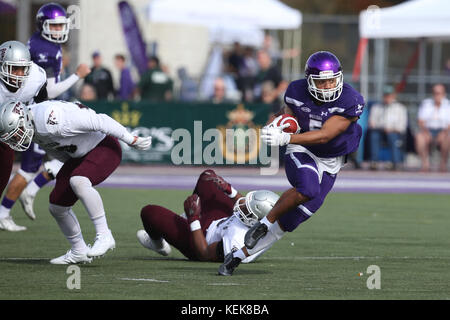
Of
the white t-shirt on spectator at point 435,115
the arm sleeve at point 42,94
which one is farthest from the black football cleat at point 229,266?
the white t-shirt on spectator at point 435,115

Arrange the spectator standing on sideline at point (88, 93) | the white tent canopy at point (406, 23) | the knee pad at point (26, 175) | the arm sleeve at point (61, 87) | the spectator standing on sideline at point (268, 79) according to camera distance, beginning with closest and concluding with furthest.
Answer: the arm sleeve at point (61, 87) → the knee pad at point (26, 175) → the spectator standing on sideline at point (88, 93) → the spectator standing on sideline at point (268, 79) → the white tent canopy at point (406, 23)

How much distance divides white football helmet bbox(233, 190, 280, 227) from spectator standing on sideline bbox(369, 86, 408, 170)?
1189 cm

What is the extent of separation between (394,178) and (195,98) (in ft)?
15.5

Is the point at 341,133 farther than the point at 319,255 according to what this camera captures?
No

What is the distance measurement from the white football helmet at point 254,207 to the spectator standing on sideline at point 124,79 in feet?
40.7

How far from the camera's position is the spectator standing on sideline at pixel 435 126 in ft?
65.4

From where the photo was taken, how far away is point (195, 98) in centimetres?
2152

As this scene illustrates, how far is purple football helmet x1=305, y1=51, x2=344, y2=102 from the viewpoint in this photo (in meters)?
7.80

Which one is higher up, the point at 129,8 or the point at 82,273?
the point at 129,8

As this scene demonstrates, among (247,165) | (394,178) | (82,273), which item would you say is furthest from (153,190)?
(82,273)

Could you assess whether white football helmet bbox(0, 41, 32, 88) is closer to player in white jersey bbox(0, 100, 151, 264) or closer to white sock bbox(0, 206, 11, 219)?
player in white jersey bbox(0, 100, 151, 264)

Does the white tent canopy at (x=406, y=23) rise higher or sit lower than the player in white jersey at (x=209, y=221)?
higher

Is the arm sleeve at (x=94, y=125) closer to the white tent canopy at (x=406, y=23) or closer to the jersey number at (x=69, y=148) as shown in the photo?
the jersey number at (x=69, y=148)

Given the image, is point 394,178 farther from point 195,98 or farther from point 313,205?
point 313,205
